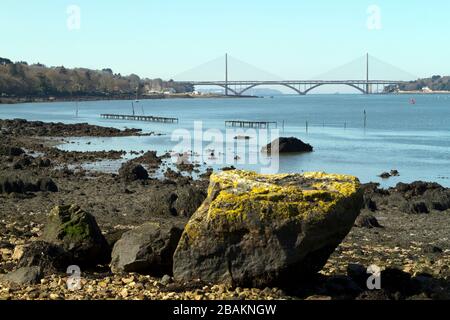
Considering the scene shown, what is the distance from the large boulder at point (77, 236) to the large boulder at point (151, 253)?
23.7 inches

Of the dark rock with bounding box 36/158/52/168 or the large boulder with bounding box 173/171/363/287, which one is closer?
the large boulder with bounding box 173/171/363/287

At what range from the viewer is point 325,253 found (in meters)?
9.80

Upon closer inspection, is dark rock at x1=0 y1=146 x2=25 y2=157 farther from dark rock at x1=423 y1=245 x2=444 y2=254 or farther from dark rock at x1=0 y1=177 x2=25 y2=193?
dark rock at x1=423 y1=245 x2=444 y2=254

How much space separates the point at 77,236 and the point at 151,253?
62.8 inches

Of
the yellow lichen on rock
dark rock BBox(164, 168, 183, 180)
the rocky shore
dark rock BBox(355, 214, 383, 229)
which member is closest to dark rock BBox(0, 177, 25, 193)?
the rocky shore

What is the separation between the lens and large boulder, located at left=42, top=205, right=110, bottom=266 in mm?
10914

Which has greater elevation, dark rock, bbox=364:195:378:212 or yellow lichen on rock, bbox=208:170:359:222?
yellow lichen on rock, bbox=208:170:359:222

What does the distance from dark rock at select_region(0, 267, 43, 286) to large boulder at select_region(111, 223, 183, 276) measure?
1.24 metres

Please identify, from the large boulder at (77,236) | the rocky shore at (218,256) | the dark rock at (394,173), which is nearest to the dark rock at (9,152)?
the dark rock at (394,173)

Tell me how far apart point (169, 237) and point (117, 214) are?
9461 mm

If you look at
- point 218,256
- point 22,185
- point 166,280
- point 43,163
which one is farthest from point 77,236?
point 43,163
